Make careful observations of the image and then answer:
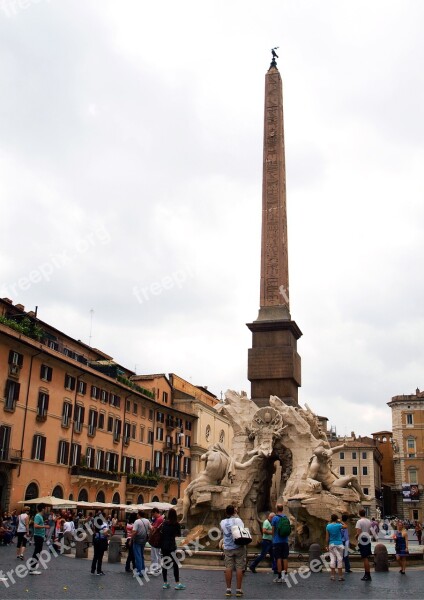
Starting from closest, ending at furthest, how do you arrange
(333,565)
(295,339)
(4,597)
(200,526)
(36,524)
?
(4,597)
(333,565)
(36,524)
(200,526)
(295,339)

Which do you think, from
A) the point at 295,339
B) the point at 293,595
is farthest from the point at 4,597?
the point at 295,339

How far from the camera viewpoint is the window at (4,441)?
30.5 metres

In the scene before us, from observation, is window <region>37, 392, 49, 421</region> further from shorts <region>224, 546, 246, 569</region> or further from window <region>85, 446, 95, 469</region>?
shorts <region>224, 546, 246, 569</region>

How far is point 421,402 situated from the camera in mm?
69438

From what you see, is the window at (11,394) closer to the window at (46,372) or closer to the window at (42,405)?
the window at (42,405)

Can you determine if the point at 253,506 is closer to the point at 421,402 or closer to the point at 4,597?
the point at 4,597

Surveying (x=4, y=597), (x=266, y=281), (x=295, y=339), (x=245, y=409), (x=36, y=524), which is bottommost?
(x=4, y=597)

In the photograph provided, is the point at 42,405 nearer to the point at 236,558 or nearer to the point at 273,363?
the point at 273,363

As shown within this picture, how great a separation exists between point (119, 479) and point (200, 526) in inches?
1020

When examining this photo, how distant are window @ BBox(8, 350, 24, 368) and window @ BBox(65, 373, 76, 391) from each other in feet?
14.5

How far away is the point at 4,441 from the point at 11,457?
0.81 metres

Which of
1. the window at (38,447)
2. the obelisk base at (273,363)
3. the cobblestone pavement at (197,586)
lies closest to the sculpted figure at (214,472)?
the obelisk base at (273,363)

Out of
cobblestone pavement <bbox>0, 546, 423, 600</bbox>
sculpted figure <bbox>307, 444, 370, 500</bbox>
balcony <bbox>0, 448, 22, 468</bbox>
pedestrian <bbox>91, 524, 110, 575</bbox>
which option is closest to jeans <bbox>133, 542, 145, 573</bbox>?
cobblestone pavement <bbox>0, 546, 423, 600</bbox>

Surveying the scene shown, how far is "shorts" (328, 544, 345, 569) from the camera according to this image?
1134cm
